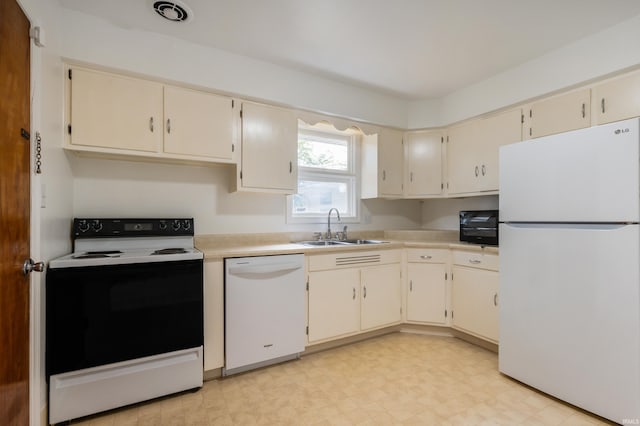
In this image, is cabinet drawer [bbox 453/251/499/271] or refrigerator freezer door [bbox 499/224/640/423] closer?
refrigerator freezer door [bbox 499/224/640/423]

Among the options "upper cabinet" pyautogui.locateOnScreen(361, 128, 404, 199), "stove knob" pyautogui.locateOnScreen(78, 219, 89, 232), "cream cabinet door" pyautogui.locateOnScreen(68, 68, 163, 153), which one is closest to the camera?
"cream cabinet door" pyautogui.locateOnScreen(68, 68, 163, 153)

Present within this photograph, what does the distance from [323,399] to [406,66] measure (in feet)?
8.92

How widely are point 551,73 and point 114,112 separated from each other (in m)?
3.29

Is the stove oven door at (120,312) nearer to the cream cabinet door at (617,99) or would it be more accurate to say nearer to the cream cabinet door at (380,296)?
the cream cabinet door at (380,296)

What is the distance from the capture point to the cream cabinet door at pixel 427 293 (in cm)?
293

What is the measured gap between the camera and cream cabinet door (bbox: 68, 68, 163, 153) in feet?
6.31

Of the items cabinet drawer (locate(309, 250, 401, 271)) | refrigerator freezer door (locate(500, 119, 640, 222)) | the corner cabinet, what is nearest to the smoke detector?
the corner cabinet

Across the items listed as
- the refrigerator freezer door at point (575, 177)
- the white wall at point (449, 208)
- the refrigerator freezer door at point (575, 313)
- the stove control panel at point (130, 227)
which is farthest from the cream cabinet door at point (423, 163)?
the stove control panel at point (130, 227)

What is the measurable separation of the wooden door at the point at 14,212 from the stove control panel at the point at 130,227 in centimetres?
72

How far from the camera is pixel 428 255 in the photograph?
297 centimetres

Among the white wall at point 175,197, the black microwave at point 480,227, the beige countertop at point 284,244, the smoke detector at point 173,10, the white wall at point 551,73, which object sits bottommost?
the beige countertop at point 284,244

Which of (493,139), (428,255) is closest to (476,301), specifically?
(428,255)

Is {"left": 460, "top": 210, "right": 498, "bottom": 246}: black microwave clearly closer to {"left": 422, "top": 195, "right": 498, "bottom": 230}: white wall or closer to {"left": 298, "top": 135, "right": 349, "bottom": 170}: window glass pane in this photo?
{"left": 422, "top": 195, "right": 498, "bottom": 230}: white wall

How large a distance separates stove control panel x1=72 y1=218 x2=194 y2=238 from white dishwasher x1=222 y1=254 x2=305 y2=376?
543 mm
